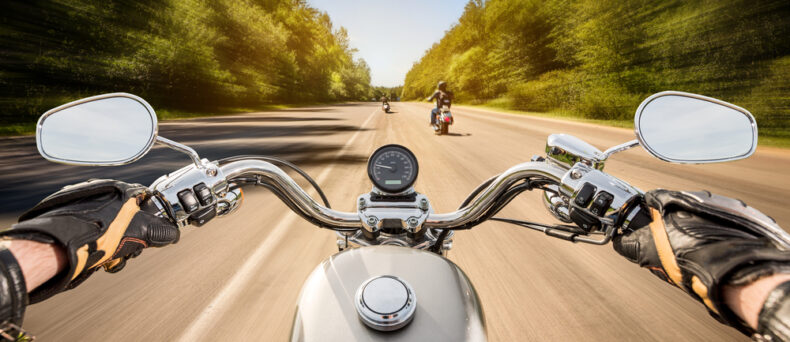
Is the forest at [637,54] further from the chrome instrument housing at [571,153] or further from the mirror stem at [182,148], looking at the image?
the mirror stem at [182,148]

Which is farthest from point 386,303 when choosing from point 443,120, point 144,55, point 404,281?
point 144,55

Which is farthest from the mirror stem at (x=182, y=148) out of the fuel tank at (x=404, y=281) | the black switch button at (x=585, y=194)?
the black switch button at (x=585, y=194)

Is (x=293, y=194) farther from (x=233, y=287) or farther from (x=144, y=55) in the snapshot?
(x=144, y=55)

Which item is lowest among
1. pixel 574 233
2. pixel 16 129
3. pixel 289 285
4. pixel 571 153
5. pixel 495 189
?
pixel 289 285

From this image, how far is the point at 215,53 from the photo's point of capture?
81.6 feet

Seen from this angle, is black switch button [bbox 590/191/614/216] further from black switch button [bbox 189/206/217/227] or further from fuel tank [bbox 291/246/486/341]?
black switch button [bbox 189/206/217/227]

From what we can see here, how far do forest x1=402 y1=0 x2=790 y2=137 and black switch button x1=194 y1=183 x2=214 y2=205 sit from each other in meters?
14.8

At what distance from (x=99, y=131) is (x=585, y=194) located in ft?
4.96

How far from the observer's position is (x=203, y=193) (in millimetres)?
1066

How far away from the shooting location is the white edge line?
189 cm

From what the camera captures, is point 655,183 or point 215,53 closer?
point 655,183

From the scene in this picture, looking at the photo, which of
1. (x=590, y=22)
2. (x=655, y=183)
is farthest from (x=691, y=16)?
(x=655, y=183)

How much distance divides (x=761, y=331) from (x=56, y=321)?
2972mm

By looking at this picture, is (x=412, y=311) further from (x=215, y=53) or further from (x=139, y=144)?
(x=215, y=53)
